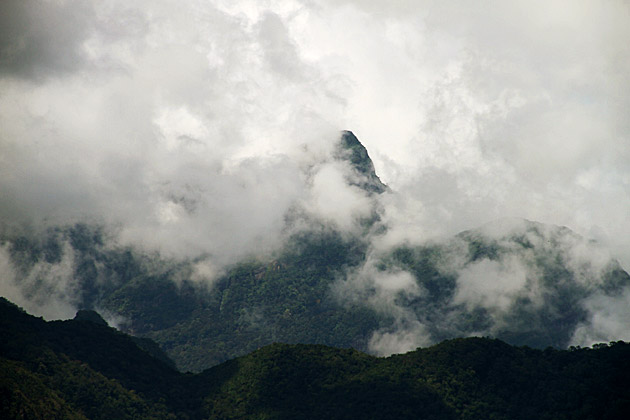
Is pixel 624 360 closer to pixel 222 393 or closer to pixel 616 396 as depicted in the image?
pixel 616 396

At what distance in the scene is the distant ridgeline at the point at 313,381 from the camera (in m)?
104

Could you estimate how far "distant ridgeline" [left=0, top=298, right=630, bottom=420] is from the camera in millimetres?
103625

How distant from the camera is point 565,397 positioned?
103875 millimetres

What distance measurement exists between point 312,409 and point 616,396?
44.3 metres

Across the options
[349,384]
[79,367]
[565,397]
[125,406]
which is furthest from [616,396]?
[79,367]

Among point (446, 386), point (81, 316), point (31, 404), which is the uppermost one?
point (81, 316)

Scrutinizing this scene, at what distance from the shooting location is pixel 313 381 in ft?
392

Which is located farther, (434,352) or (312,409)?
(434,352)

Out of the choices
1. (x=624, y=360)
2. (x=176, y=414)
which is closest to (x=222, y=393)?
(x=176, y=414)

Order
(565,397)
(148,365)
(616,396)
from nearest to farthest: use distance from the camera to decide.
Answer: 1. (616,396)
2. (565,397)
3. (148,365)

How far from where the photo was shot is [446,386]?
112312 millimetres

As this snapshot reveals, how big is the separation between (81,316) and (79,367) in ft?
192

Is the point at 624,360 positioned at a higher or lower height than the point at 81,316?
lower

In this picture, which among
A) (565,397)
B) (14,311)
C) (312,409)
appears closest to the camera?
(565,397)
